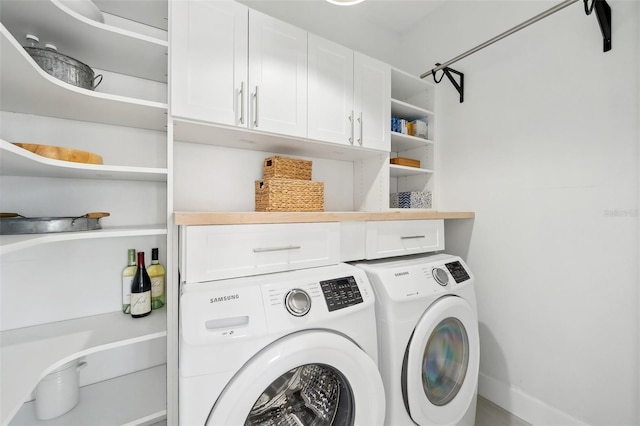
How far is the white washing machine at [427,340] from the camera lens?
1.16 metres

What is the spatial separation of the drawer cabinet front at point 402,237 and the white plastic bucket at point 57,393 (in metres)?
1.46

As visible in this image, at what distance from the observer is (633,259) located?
126 centimetres

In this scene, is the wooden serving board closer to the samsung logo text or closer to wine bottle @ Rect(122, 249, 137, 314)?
the samsung logo text

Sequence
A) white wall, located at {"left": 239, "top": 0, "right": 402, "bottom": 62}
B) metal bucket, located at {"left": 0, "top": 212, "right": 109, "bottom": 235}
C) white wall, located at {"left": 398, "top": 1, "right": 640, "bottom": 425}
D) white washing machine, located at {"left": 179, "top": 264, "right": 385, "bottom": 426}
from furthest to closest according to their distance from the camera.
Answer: white wall, located at {"left": 239, "top": 0, "right": 402, "bottom": 62}
white wall, located at {"left": 398, "top": 1, "right": 640, "bottom": 425}
metal bucket, located at {"left": 0, "top": 212, "right": 109, "bottom": 235}
white washing machine, located at {"left": 179, "top": 264, "right": 385, "bottom": 426}

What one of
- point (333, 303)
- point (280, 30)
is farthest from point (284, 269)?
point (280, 30)

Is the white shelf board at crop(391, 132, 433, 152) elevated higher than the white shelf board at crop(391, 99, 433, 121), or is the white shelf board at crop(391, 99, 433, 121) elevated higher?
the white shelf board at crop(391, 99, 433, 121)

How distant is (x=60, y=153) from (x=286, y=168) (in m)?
0.97

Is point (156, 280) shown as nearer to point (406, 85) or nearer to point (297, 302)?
point (297, 302)

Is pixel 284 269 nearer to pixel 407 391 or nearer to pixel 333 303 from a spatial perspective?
pixel 333 303

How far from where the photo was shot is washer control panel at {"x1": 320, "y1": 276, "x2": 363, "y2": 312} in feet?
3.43

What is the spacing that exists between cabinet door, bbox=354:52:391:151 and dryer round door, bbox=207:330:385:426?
4.21 feet

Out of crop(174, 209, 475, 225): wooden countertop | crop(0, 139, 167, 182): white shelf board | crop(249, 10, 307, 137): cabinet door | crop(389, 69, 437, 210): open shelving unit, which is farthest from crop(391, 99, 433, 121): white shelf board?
crop(0, 139, 167, 182): white shelf board

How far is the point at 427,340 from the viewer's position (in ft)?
4.09

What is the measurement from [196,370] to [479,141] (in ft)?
6.93
